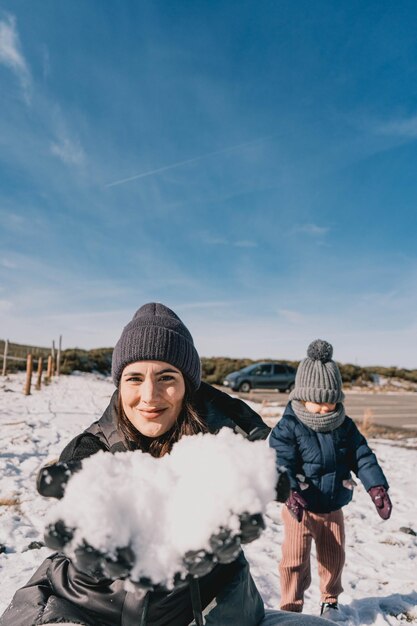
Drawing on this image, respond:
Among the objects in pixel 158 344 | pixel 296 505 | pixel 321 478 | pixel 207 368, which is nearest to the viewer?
pixel 158 344

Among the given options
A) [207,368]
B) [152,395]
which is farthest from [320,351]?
[207,368]

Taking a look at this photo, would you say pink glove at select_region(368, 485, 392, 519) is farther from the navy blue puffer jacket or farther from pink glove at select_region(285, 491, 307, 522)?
pink glove at select_region(285, 491, 307, 522)

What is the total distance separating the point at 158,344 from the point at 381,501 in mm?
1870

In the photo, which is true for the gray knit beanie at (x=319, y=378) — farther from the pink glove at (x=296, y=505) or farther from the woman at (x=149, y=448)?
the woman at (x=149, y=448)

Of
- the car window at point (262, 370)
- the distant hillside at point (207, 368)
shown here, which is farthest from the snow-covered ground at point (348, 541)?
the distant hillside at point (207, 368)

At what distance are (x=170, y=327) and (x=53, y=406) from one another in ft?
31.5

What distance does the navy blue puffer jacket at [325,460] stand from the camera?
2672mm

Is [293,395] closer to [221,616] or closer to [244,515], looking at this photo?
[221,616]

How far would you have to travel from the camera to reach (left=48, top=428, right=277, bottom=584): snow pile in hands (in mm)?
931

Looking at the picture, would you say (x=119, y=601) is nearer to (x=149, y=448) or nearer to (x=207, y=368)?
(x=149, y=448)

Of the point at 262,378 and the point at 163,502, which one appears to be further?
the point at 262,378

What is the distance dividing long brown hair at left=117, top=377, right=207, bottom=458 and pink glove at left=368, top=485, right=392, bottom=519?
1528 mm

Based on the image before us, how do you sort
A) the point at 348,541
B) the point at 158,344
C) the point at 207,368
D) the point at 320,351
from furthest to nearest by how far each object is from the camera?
the point at 207,368, the point at 348,541, the point at 320,351, the point at 158,344

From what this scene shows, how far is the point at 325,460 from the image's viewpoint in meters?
2.72
